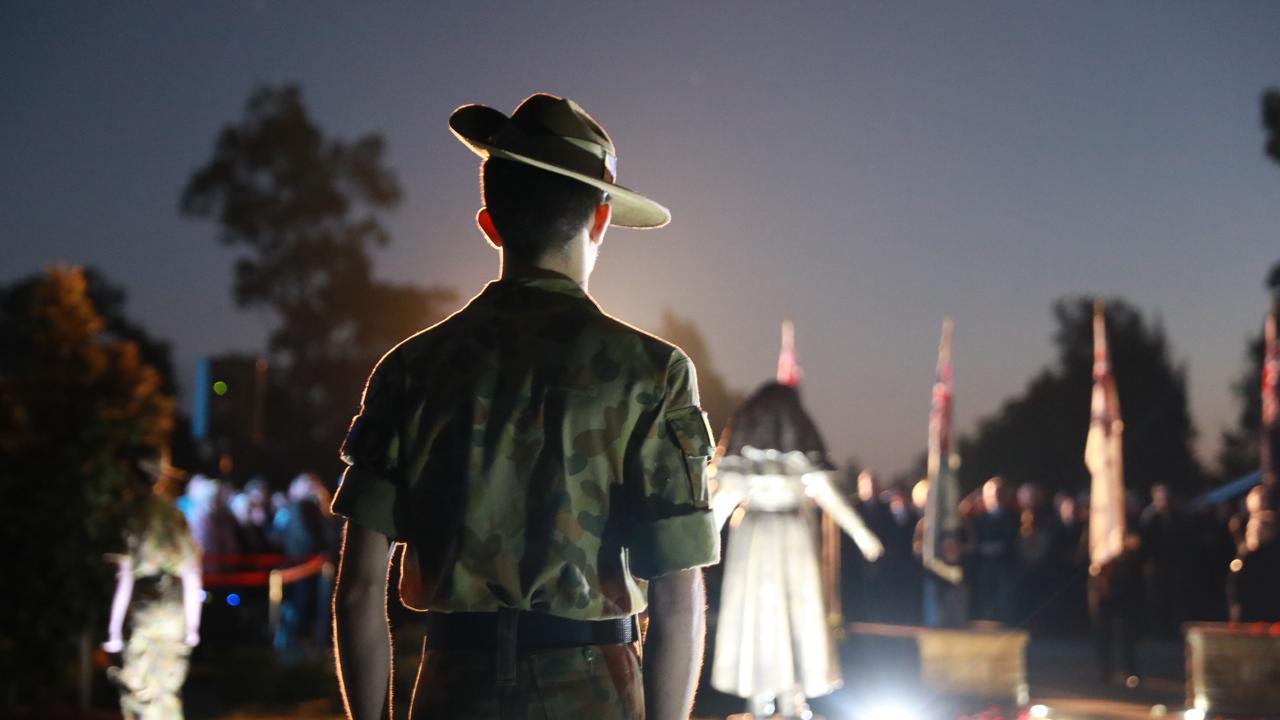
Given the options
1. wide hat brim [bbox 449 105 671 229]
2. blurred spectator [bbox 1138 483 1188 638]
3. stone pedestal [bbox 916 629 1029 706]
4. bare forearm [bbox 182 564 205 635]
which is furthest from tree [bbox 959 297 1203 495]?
wide hat brim [bbox 449 105 671 229]

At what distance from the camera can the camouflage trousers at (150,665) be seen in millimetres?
9188

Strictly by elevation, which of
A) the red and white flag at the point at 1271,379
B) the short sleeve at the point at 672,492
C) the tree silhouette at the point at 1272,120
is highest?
the tree silhouette at the point at 1272,120

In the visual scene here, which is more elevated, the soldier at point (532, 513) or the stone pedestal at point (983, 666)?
the soldier at point (532, 513)

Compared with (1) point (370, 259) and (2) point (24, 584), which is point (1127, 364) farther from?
(2) point (24, 584)

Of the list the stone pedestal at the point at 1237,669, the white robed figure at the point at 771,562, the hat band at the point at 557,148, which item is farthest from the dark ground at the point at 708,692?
A: the hat band at the point at 557,148

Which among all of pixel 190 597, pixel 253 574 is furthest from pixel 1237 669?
pixel 253 574

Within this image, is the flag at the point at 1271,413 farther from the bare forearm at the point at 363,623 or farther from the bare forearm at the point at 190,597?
the bare forearm at the point at 363,623

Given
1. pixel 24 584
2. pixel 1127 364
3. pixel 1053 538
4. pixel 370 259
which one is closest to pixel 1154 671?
pixel 1053 538

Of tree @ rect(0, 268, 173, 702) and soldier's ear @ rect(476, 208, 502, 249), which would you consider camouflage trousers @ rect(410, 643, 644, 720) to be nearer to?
soldier's ear @ rect(476, 208, 502, 249)

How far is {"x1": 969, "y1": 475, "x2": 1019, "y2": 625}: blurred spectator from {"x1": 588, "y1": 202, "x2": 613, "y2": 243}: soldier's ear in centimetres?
1526

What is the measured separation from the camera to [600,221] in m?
2.78

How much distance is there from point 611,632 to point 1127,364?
168 feet

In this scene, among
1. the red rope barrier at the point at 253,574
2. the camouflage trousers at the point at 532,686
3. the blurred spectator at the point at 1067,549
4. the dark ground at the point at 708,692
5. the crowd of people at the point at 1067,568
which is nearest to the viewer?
the camouflage trousers at the point at 532,686

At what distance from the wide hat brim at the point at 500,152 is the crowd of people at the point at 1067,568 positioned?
36.3ft
